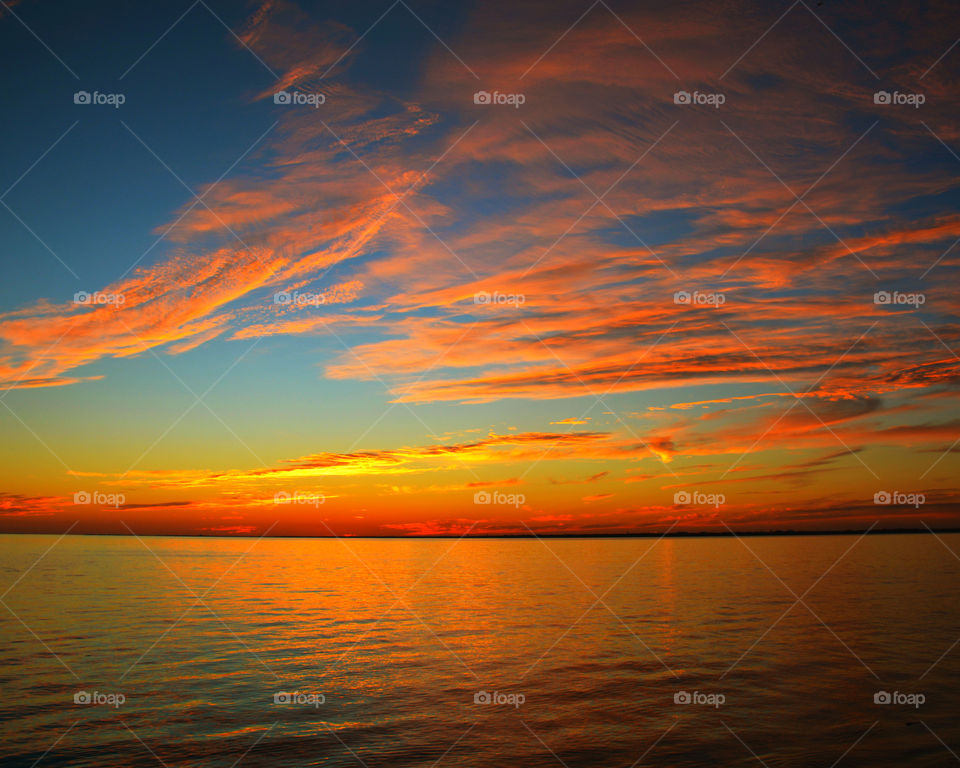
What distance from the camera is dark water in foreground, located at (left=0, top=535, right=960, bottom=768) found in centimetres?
1554

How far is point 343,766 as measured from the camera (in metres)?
14.3

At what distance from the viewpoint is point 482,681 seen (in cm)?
2139

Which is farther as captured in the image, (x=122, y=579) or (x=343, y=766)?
(x=122, y=579)

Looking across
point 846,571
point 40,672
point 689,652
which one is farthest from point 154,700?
point 846,571

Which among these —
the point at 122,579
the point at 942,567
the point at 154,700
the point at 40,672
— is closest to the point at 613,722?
the point at 154,700

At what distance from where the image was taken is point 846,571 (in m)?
64.0

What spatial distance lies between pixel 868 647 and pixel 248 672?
76.1 feet

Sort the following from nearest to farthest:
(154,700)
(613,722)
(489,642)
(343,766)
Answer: (343,766) → (613,722) → (154,700) → (489,642)

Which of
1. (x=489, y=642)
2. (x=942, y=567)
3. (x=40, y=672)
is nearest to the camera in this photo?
(x=40, y=672)

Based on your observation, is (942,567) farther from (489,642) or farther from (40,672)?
(40,672)

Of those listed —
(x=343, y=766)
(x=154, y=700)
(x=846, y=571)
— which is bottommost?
(x=343, y=766)

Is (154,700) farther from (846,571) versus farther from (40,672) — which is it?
(846,571)

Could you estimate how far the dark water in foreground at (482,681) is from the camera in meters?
15.5

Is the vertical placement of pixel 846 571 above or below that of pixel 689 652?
above
